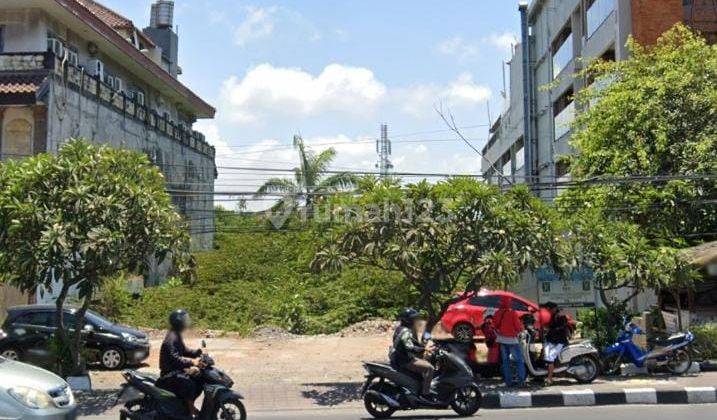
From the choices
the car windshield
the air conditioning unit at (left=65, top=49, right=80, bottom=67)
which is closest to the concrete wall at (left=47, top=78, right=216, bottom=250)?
the air conditioning unit at (left=65, top=49, right=80, bottom=67)

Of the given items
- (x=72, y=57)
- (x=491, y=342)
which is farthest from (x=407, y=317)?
(x=72, y=57)

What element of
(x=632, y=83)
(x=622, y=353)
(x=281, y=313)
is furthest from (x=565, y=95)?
(x=622, y=353)

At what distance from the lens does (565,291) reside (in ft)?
54.9

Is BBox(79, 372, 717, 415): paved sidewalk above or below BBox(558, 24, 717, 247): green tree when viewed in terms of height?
below

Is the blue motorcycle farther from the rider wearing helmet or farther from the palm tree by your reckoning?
the palm tree

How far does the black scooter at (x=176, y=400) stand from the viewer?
8.30 m

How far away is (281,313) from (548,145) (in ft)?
60.9

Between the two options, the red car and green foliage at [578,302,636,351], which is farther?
the red car

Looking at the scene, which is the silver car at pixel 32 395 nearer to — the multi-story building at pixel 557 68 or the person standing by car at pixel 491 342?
the person standing by car at pixel 491 342

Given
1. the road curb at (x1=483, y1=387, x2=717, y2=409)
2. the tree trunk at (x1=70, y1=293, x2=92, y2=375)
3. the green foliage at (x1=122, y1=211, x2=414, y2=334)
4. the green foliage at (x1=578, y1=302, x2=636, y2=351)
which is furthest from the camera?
the green foliage at (x1=122, y1=211, x2=414, y2=334)

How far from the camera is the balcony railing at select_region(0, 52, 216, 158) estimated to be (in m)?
20.9

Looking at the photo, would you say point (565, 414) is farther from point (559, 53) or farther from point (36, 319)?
point (559, 53)

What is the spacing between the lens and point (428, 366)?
32.2 feet

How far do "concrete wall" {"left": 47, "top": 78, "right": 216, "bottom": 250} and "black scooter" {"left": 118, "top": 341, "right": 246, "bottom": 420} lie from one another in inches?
271
